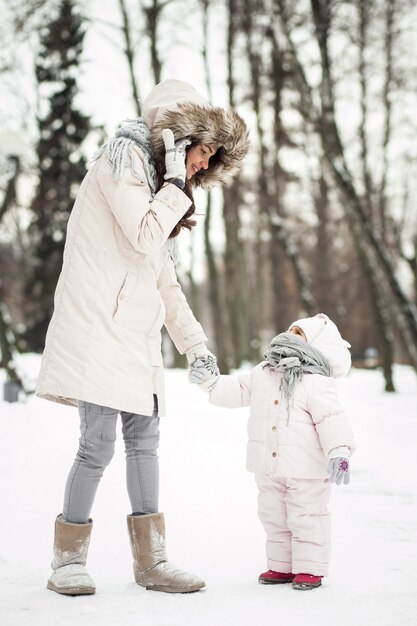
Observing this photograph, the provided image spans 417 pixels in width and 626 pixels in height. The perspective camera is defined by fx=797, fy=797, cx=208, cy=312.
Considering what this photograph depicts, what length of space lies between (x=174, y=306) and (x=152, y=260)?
40cm

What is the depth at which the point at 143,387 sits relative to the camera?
314 cm

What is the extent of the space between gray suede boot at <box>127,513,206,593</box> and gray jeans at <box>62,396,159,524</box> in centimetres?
6

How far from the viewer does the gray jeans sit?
3.08 meters

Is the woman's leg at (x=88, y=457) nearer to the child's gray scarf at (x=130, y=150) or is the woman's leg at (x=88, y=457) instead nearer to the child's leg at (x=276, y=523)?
the child's leg at (x=276, y=523)

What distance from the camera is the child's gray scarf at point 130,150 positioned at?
10.1 ft

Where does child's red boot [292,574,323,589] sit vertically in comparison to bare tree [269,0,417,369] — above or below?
below

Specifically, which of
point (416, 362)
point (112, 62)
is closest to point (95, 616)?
point (416, 362)

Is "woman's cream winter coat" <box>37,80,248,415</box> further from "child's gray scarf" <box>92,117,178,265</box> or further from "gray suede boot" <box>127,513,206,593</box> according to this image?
"gray suede boot" <box>127,513,206,593</box>

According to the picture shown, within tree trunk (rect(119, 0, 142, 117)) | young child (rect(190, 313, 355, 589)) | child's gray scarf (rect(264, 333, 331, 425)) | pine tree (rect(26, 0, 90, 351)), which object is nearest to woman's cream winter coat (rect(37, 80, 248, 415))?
young child (rect(190, 313, 355, 589))

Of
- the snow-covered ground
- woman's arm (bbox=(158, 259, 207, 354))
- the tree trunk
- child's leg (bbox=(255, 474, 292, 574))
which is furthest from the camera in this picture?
the tree trunk

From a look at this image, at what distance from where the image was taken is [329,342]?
3.63 m

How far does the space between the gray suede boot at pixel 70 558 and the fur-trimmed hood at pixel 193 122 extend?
1.50 m

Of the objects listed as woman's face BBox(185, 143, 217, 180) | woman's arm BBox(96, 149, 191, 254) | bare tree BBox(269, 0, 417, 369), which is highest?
bare tree BBox(269, 0, 417, 369)

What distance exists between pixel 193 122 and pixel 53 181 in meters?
20.1
